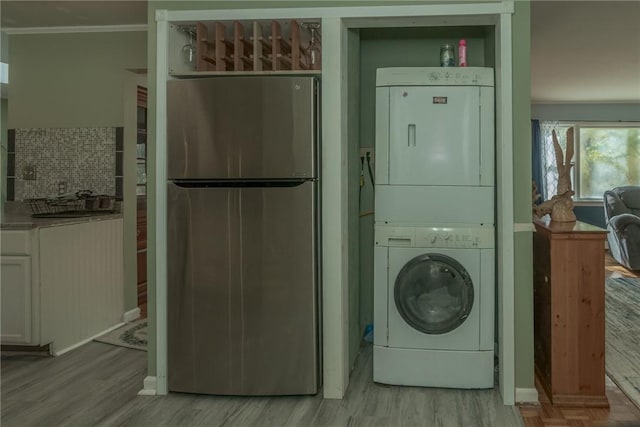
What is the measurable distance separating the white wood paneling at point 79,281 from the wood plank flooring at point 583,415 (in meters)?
2.93

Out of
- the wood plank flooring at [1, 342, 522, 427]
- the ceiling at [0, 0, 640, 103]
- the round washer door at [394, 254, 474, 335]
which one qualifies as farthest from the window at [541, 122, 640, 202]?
the wood plank flooring at [1, 342, 522, 427]

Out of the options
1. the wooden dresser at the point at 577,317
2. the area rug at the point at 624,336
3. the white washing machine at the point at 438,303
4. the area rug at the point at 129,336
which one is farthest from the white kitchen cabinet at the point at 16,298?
the area rug at the point at 624,336

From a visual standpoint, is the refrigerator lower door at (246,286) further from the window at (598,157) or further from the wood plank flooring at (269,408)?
the window at (598,157)

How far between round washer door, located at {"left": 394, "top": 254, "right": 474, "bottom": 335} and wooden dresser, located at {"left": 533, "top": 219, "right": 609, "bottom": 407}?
44cm

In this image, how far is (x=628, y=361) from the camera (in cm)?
327

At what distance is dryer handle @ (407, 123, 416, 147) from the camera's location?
286cm

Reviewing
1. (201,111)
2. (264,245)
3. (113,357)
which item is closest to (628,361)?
Answer: (264,245)

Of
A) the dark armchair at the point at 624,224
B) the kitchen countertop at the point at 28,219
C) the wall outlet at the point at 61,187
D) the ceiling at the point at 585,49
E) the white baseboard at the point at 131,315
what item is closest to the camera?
the kitchen countertop at the point at 28,219

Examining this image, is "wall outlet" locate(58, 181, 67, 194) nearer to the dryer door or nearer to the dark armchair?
the dryer door

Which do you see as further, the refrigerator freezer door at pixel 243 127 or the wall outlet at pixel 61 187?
the wall outlet at pixel 61 187

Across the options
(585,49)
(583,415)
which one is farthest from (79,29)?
(585,49)

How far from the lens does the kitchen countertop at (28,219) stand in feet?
11.1

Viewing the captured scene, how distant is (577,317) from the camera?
103 inches

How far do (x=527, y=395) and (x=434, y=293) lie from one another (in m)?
0.67
